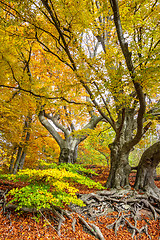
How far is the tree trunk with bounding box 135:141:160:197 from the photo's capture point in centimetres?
514

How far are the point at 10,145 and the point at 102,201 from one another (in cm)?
690

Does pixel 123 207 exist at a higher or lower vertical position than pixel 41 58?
lower

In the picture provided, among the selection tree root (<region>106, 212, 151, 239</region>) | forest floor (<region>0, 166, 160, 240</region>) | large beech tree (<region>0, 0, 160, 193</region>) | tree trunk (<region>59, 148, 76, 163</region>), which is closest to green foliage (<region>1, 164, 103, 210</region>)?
forest floor (<region>0, 166, 160, 240</region>)

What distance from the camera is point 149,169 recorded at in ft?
17.7

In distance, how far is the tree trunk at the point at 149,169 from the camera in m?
5.14

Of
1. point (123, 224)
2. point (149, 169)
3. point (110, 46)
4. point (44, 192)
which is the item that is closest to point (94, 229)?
point (123, 224)

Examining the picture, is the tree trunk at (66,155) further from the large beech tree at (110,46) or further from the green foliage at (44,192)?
the green foliage at (44,192)

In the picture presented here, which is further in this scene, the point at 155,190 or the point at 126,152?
the point at 126,152

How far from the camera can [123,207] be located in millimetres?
4031

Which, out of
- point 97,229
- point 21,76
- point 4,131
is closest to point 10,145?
point 4,131

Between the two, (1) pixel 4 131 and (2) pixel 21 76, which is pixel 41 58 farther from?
(1) pixel 4 131


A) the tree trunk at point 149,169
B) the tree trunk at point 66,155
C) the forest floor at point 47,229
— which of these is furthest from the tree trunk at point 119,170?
the tree trunk at point 66,155

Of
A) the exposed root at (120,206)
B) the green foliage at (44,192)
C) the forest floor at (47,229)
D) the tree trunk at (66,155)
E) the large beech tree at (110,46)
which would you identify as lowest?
the forest floor at (47,229)

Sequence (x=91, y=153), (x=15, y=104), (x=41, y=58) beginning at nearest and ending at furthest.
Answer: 1. (x=15, y=104)
2. (x=41, y=58)
3. (x=91, y=153)
